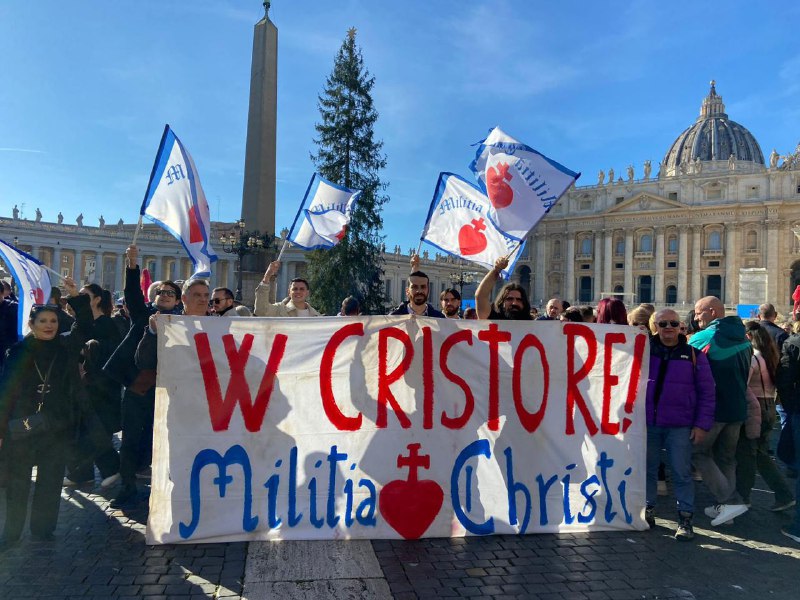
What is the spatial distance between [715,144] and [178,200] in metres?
97.8

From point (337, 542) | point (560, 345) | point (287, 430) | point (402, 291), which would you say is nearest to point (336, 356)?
point (287, 430)

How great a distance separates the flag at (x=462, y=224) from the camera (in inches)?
249

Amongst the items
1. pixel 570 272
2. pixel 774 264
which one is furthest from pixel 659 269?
pixel 774 264

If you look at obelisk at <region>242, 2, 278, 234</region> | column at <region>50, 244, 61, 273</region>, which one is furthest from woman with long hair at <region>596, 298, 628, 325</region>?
column at <region>50, 244, 61, 273</region>

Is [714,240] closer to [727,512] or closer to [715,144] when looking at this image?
[715,144]

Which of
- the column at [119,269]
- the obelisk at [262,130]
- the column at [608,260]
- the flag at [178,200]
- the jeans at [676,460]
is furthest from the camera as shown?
the column at [608,260]

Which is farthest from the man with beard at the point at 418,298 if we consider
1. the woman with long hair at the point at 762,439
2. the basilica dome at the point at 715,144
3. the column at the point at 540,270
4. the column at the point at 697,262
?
the basilica dome at the point at 715,144

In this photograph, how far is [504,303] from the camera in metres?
5.06

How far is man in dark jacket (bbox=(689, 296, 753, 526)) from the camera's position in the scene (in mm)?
4863

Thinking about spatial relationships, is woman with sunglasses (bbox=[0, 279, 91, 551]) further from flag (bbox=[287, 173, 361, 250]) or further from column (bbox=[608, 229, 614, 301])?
column (bbox=[608, 229, 614, 301])

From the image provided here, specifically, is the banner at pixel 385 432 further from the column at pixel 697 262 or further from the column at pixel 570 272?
the column at pixel 570 272

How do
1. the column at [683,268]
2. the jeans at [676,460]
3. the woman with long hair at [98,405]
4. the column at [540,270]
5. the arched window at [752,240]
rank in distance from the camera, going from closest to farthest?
the jeans at [676,460] → the woman with long hair at [98,405] → the arched window at [752,240] → the column at [683,268] → the column at [540,270]

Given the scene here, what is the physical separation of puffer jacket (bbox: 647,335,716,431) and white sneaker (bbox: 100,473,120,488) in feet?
16.0

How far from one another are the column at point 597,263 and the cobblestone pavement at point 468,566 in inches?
2794
